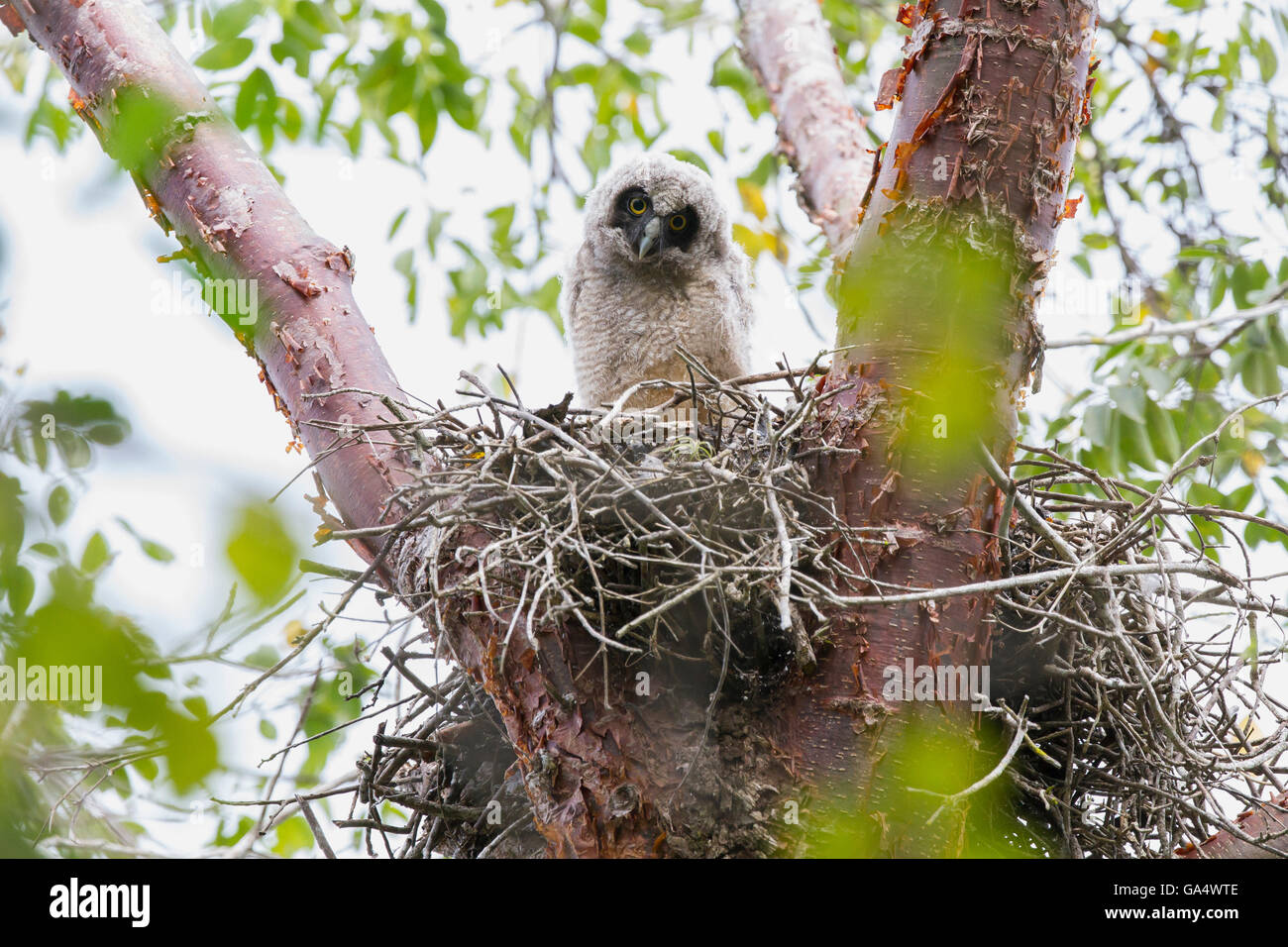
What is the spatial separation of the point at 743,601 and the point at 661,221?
7.88ft

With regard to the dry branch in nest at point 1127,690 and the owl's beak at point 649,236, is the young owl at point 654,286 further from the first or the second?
the dry branch in nest at point 1127,690

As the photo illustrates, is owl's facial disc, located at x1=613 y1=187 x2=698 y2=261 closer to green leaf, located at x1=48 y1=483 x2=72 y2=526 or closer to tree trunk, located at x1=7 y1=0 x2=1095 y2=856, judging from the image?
tree trunk, located at x1=7 y1=0 x2=1095 y2=856

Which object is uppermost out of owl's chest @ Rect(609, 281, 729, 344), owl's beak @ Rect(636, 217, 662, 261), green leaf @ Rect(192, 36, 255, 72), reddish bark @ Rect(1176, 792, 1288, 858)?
green leaf @ Rect(192, 36, 255, 72)

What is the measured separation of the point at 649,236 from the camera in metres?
4.05

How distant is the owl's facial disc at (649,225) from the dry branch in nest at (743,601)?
1398 millimetres

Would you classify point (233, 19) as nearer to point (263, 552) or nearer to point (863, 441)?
point (863, 441)

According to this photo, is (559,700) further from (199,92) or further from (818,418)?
(199,92)

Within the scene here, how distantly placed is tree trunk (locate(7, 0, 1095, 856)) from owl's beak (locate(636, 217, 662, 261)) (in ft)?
4.65

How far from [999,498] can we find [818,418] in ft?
1.47

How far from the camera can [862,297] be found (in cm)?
244

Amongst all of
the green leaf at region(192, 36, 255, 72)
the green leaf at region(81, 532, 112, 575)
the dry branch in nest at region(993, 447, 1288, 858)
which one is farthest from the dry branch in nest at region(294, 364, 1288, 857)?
the green leaf at region(192, 36, 255, 72)

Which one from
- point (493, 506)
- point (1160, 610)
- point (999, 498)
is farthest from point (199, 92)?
point (1160, 610)

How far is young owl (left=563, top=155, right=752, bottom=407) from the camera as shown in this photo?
13.0 ft
